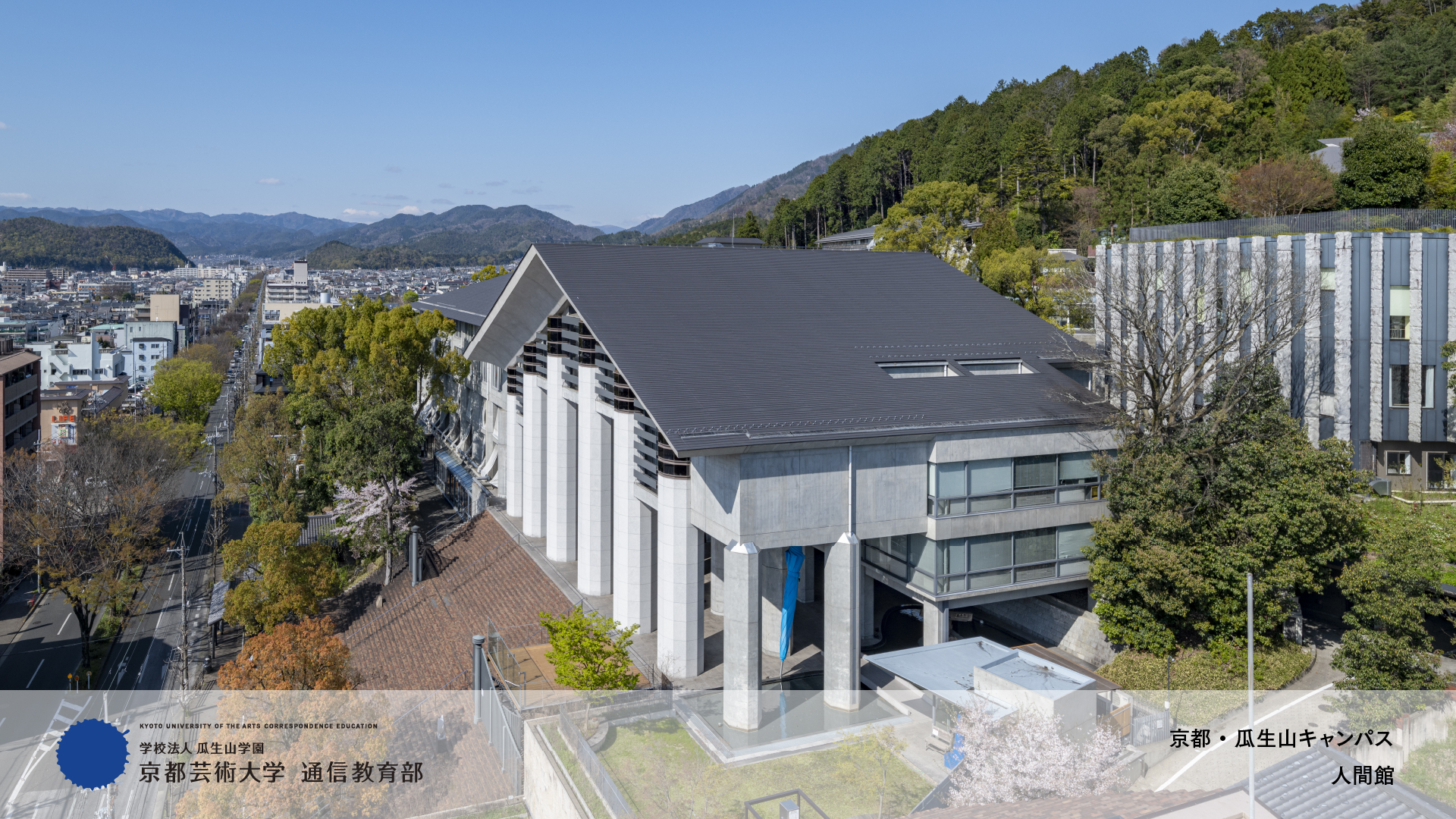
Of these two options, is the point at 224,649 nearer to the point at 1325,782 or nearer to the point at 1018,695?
the point at 1018,695

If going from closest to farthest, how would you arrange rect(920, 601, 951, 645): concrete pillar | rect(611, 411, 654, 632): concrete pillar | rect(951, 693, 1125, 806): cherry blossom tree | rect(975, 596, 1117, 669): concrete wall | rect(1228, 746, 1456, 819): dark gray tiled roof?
rect(1228, 746, 1456, 819): dark gray tiled roof, rect(951, 693, 1125, 806): cherry blossom tree, rect(920, 601, 951, 645): concrete pillar, rect(975, 596, 1117, 669): concrete wall, rect(611, 411, 654, 632): concrete pillar

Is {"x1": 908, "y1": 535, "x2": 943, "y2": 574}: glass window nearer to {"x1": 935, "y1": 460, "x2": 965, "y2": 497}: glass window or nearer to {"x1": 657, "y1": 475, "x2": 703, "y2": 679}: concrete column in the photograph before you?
{"x1": 935, "y1": 460, "x2": 965, "y2": 497}: glass window

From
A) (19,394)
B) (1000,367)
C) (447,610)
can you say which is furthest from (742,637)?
(19,394)

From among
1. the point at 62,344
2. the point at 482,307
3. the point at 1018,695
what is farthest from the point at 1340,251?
the point at 62,344

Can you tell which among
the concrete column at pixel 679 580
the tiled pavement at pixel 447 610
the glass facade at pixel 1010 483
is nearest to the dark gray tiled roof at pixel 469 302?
the tiled pavement at pixel 447 610

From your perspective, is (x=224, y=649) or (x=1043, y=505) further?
(x=224, y=649)

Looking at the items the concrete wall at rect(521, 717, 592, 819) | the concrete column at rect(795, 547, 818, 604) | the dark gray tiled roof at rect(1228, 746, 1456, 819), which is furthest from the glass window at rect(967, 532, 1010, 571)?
the concrete wall at rect(521, 717, 592, 819)

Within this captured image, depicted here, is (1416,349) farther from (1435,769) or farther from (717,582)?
(717,582)
